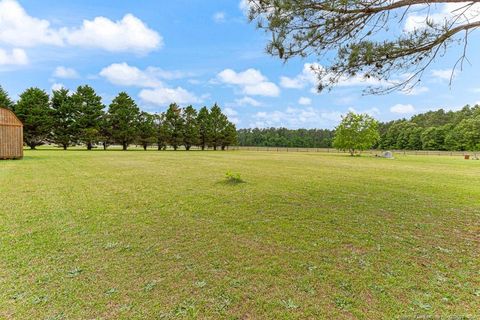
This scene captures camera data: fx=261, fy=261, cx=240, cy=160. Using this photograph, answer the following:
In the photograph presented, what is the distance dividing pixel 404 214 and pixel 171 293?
4.94m

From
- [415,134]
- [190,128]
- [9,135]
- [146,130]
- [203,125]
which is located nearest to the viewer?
[9,135]

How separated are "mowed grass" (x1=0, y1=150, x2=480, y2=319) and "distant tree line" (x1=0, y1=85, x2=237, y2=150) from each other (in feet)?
96.6

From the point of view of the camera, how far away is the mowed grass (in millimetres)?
2273

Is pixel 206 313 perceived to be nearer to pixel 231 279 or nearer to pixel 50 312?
pixel 231 279

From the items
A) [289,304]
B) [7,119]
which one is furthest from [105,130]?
[289,304]

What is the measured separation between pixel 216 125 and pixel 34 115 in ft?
82.5

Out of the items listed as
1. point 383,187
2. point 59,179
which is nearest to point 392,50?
point 383,187

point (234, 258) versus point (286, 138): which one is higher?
point (286, 138)

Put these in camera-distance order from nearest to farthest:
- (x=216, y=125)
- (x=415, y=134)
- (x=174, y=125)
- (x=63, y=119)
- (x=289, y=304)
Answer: (x=289, y=304) → (x=63, y=119) → (x=174, y=125) → (x=216, y=125) → (x=415, y=134)

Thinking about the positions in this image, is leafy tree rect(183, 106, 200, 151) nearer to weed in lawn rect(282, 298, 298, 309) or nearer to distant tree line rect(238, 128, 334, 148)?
distant tree line rect(238, 128, 334, 148)

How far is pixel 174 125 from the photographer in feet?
138

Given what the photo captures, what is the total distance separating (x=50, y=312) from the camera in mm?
2158

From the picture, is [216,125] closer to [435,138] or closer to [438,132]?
[435,138]

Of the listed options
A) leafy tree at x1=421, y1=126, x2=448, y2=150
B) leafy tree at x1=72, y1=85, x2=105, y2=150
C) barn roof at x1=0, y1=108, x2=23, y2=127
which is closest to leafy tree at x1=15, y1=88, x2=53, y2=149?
leafy tree at x1=72, y1=85, x2=105, y2=150
